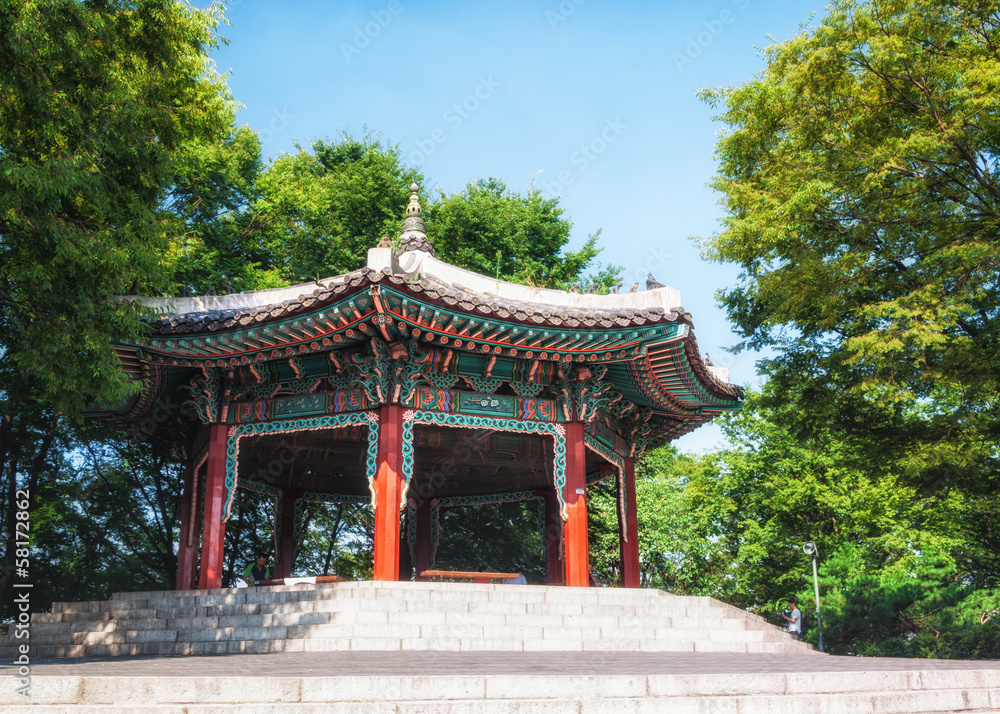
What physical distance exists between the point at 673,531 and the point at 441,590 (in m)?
17.6

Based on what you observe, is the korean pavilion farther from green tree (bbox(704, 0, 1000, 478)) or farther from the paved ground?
the paved ground

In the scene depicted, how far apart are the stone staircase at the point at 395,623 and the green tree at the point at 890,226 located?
5617mm

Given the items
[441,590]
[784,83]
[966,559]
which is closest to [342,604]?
[441,590]

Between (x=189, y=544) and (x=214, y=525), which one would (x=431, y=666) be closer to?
(x=214, y=525)

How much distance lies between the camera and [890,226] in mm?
14023

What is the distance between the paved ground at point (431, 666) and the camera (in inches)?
220

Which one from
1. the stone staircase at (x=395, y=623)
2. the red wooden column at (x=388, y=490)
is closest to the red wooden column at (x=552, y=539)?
the red wooden column at (x=388, y=490)

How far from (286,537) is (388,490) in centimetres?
871

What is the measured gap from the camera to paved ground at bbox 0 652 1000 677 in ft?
18.3

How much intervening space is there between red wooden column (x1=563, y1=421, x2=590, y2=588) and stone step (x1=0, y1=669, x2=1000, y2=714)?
738cm

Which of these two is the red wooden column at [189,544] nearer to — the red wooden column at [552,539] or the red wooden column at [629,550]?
the red wooden column at [552,539]

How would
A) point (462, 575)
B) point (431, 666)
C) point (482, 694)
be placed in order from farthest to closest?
point (462, 575) → point (431, 666) → point (482, 694)

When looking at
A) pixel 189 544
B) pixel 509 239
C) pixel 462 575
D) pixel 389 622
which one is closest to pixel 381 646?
pixel 389 622

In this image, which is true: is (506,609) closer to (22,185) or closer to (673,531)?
(22,185)
